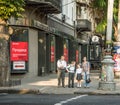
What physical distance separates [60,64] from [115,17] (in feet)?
63.0

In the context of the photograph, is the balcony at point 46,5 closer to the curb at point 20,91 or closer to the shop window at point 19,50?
the shop window at point 19,50

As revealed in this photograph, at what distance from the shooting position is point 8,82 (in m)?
26.5

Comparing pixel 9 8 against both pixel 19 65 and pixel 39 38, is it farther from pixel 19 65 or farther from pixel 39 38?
pixel 39 38

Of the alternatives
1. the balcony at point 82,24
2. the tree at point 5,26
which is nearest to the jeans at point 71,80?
the tree at point 5,26

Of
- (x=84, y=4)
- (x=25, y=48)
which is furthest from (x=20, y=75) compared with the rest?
(x=84, y=4)

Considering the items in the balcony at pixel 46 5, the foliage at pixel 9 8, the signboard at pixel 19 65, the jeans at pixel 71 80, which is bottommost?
the jeans at pixel 71 80

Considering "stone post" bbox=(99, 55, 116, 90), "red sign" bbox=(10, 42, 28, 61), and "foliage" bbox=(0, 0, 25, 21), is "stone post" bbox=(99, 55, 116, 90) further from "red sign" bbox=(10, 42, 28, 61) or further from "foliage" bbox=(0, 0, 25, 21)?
"red sign" bbox=(10, 42, 28, 61)

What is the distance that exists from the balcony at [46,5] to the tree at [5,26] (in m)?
8.00

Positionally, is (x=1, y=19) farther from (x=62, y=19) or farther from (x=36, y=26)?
(x=62, y=19)

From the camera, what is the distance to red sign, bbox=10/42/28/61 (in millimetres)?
34438

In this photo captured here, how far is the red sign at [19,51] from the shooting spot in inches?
1356

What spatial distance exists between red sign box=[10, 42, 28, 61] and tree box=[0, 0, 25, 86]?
788cm

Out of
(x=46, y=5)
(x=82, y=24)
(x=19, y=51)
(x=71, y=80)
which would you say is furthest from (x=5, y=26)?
(x=82, y=24)

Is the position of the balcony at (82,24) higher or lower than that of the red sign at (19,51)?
higher
